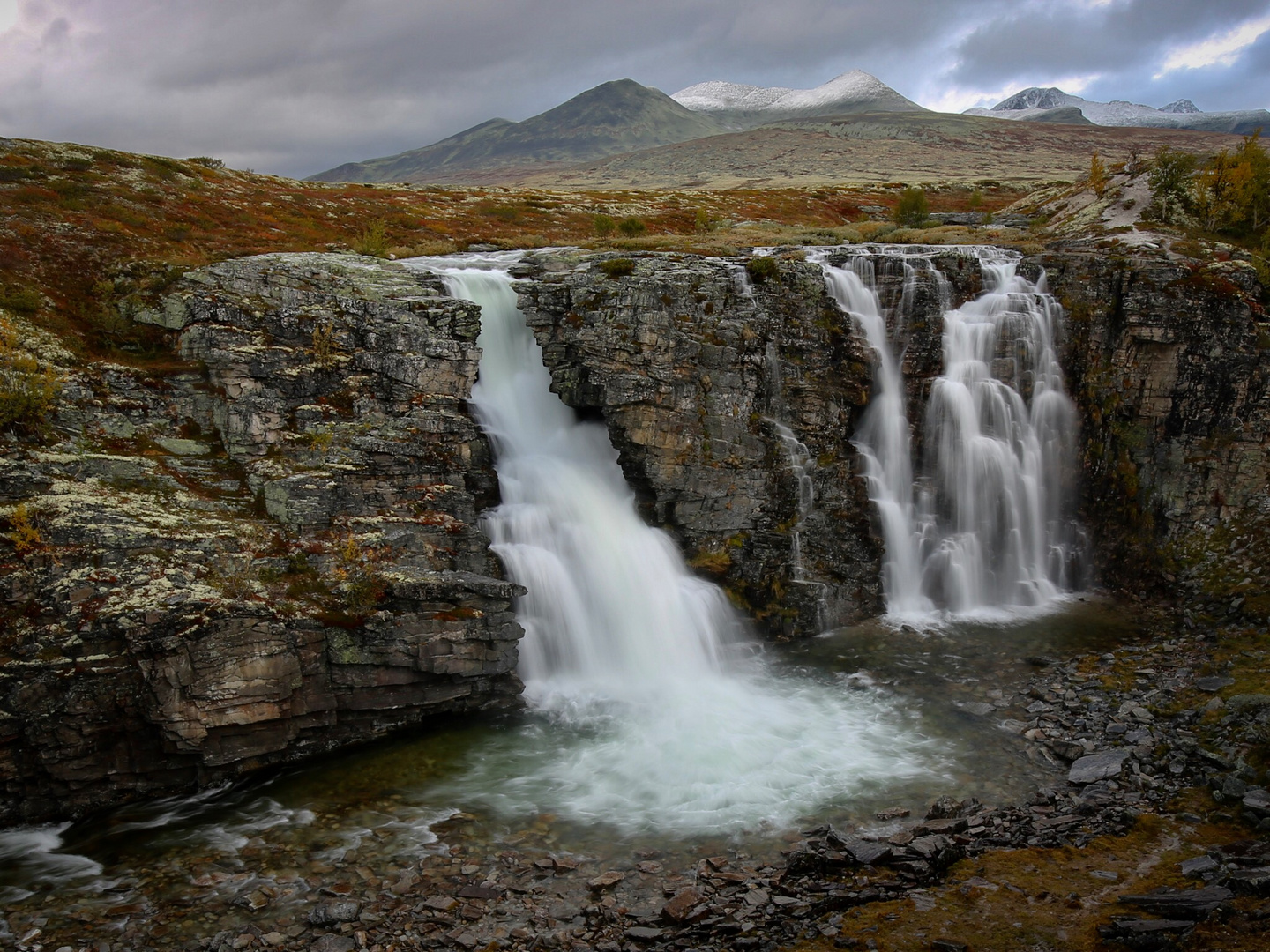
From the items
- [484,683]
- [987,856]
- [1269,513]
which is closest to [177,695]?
[484,683]

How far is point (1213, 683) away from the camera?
60.9 feet

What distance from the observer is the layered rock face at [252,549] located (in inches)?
575

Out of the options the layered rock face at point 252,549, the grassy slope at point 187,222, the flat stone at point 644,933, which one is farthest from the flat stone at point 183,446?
the flat stone at point 644,933

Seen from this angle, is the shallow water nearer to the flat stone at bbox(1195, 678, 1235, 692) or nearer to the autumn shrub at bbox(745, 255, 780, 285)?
the flat stone at bbox(1195, 678, 1235, 692)

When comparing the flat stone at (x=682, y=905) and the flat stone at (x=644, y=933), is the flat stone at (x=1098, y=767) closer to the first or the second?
the flat stone at (x=682, y=905)

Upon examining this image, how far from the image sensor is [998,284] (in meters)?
28.6

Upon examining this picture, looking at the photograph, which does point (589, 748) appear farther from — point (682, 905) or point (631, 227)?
point (631, 227)

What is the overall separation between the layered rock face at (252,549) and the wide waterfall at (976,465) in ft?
47.6

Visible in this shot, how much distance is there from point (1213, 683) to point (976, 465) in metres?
10.0

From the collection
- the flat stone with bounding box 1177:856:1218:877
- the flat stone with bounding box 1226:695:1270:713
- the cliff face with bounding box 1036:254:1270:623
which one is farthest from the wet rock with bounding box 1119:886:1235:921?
the cliff face with bounding box 1036:254:1270:623

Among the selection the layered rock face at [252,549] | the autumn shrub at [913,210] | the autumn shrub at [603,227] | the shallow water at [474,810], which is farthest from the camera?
the autumn shrub at [913,210]

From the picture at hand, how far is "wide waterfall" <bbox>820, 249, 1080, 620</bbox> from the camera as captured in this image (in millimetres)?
25984

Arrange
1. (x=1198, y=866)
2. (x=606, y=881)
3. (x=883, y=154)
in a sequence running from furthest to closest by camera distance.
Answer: (x=883, y=154), (x=606, y=881), (x=1198, y=866)

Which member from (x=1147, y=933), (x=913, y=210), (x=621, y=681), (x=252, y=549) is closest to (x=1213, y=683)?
(x=1147, y=933)
